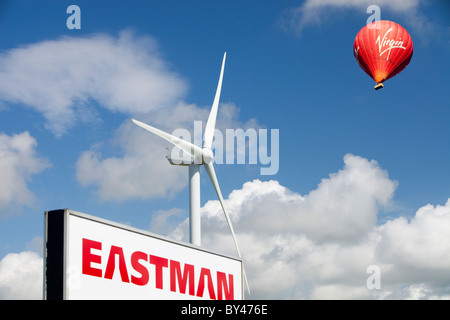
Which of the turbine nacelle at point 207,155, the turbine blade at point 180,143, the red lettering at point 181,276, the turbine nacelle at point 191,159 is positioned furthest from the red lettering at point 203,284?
the turbine nacelle at point 207,155

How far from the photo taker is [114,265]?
2320 cm

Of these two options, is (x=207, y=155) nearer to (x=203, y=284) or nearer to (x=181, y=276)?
(x=203, y=284)

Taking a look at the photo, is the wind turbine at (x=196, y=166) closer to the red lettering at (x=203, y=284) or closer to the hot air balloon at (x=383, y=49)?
the hot air balloon at (x=383, y=49)

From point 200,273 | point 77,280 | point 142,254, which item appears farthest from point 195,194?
point 77,280

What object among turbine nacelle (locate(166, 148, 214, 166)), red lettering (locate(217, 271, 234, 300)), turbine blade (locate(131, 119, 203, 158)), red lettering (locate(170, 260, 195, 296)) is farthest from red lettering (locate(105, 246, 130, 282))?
turbine nacelle (locate(166, 148, 214, 166))

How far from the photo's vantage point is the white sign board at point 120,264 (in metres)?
20.7

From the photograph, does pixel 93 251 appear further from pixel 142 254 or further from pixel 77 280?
pixel 142 254

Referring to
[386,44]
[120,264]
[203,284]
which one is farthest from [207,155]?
[120,264]

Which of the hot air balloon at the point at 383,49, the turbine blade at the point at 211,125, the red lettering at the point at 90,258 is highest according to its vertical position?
the hot air balloon at the point at 383,49

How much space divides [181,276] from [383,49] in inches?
1452

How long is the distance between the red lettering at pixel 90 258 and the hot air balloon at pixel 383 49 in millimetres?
40442

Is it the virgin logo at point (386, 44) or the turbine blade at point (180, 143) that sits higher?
the virgin logo at point (386, 44)

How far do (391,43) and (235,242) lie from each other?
22.8 m
